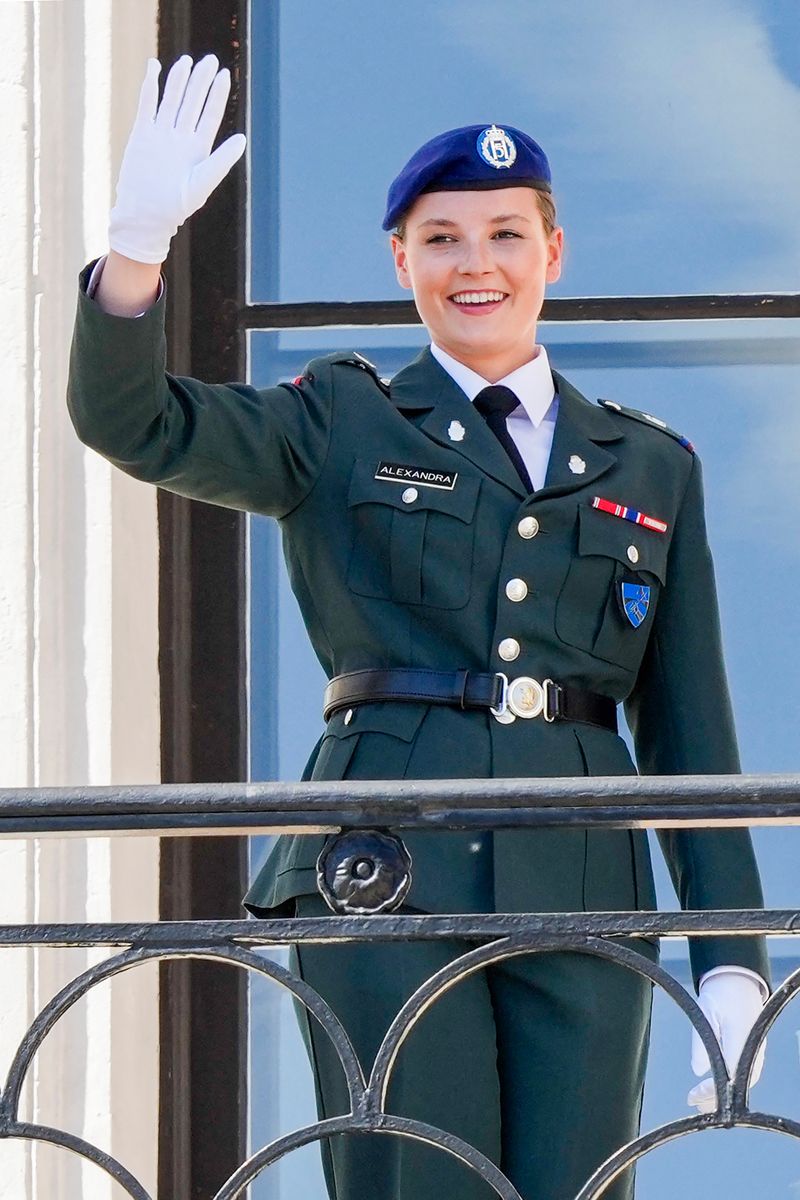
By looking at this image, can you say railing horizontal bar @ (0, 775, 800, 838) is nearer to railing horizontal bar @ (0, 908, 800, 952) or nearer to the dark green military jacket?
railing horizontal bar @ (0, 908, 800, 952)

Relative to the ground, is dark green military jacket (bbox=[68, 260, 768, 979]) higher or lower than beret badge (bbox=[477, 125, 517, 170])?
lower

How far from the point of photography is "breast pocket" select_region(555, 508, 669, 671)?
101 inches

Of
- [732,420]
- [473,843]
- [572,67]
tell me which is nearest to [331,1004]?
[473,843]

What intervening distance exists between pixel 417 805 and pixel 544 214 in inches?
36.7

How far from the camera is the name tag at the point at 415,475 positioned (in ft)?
8.52

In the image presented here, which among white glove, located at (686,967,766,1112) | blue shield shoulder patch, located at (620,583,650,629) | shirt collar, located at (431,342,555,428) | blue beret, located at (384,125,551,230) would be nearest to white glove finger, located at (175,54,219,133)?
blue beret, located at (384,125,551,230)

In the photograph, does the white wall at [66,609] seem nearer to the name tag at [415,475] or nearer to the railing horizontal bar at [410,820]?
the name tag at [415,475]

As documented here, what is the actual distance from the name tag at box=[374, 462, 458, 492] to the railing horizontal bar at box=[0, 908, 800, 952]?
707 millimetres

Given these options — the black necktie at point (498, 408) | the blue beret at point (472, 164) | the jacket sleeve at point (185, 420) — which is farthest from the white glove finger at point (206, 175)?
the black necktie at point (498, 408)

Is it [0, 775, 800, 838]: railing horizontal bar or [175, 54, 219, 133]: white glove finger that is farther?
[175, 54, 219, 133]: white glove finger

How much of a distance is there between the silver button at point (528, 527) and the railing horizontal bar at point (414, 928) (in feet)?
2.14

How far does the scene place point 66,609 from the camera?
307cm

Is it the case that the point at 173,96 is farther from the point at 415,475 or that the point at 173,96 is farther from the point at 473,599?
the point at 473,599

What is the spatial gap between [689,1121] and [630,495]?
916 millimetres
